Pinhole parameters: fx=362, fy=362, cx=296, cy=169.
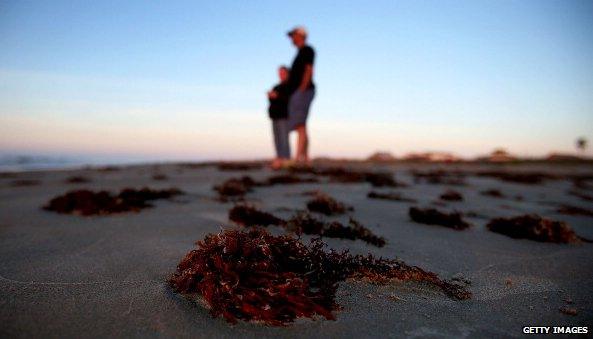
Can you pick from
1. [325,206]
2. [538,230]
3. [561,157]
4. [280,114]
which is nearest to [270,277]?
[325,206]

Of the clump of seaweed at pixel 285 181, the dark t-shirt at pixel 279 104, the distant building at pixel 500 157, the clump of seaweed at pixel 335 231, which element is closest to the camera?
the clump of seaweed at pixel 335 231

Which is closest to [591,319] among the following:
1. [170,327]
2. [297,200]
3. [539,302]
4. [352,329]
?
[539,302]

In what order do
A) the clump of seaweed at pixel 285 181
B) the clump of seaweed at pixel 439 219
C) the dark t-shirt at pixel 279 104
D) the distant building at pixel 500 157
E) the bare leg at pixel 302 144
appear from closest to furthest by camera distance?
the clump of seaweed at pixel 439 219
the clump of seaweed at pixel 285 181
the bare leg at pixel 302 144
the dark t-shirt at pixel 279 104
the distant building at pixel 500 157

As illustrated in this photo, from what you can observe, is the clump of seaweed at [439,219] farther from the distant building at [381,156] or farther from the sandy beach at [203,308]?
the distant building at [381,156]

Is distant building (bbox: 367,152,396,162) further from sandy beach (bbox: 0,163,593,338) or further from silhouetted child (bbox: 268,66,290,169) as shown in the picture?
sandy beach (bbox: 0,163,593,338)

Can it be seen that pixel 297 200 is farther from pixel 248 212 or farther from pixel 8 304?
pixel 8 304

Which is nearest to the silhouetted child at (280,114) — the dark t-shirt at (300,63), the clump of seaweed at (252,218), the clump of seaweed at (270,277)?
the dark t-shirt at (300,63)

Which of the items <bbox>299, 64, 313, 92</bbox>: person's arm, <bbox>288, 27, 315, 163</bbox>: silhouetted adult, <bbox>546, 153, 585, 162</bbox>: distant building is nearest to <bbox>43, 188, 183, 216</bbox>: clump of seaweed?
<bbox>288, 27, 315, 163</bbox>: silhouetted adult
